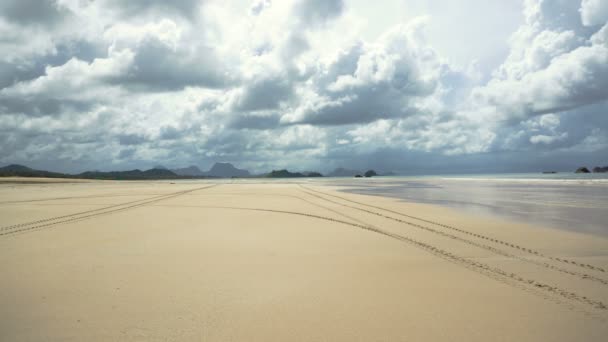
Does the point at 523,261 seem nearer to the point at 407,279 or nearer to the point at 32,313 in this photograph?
the point at 407,279

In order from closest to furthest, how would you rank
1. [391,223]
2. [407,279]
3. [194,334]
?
1. [194,334]
2. [407,279]
3. [391,223]

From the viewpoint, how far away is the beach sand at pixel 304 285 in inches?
150

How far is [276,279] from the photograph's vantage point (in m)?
5.55

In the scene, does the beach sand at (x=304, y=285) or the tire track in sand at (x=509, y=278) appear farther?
the tire track in sand at (x=509, y=278)

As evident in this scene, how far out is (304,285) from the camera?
17.3 feet

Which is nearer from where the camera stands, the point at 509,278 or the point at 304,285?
the point at 304,285

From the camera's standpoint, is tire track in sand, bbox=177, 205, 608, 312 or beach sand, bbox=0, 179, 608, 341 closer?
beach sand, bbox=0, 179, 608, 341

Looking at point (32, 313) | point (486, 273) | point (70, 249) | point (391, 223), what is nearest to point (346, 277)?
point (486, 273)

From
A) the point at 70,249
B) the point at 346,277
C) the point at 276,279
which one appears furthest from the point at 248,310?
the point at 70,249

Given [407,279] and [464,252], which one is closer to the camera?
[407,279]

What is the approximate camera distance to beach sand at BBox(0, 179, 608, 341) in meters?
3.81

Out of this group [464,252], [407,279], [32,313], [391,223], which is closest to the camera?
[32,313]

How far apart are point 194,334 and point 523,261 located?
677 centimetres

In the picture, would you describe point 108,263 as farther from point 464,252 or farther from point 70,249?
point 464,252
